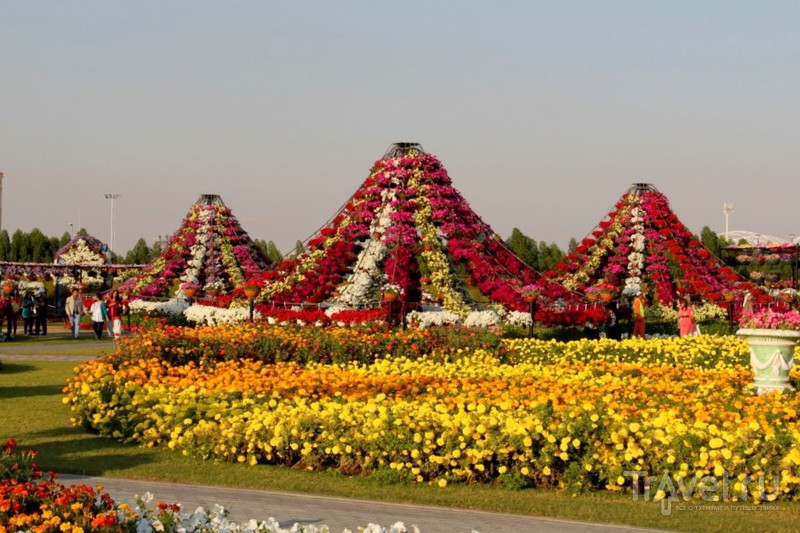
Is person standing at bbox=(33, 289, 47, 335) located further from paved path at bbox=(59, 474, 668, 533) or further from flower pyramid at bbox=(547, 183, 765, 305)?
paved path at bbox=(59, 474, 668, 533)

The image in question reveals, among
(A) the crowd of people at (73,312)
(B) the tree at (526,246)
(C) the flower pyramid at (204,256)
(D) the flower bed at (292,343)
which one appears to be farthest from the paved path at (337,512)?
(B) the tree at (526,246)

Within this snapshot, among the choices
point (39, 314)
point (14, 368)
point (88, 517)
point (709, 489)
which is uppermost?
point (39, 314)

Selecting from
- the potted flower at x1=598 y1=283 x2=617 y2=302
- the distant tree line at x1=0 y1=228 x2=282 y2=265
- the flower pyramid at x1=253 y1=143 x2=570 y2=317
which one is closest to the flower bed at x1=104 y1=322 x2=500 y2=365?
the flower pyramid at x1=253 y1=143 x2=570 y2=317

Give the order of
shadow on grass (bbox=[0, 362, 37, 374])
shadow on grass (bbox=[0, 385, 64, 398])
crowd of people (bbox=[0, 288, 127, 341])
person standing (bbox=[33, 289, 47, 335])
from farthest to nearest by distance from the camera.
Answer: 1. person standing (bbox=[33, 289, 47, 335])
2. crowd of people (bbox=[0, 288, 127, 341])
3. shadow on grass (bbox=[0, 362, 37, 374])
4. shadow on grass (bbox=[0, 385, 64, 398])

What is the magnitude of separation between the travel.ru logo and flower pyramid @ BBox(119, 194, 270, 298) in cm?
2451

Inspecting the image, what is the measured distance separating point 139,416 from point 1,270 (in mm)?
34003

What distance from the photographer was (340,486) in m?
7.85

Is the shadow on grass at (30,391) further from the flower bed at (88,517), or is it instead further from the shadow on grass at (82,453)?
the flower bed at (88,517)

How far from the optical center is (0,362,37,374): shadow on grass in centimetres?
1595

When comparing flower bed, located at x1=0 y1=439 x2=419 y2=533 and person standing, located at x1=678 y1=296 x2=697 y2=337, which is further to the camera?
person standing, located at x1=678 y1=296 x2=697 y2=337

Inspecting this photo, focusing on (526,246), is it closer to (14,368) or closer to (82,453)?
(14,368)

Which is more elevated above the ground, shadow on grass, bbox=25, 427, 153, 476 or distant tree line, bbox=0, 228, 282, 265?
distant tree line, bbox=0, 228, 282, 265

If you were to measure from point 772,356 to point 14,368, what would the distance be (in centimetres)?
1229

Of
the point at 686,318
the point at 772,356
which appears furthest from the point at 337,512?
the point at 686,318
